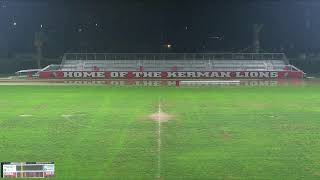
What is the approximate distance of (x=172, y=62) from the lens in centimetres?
5000

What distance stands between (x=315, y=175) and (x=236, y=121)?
7182 millimetres

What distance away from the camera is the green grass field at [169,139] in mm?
9867

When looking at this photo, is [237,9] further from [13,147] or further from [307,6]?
[13,147]

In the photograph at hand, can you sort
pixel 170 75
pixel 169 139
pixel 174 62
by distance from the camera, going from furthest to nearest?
1. pixel 174 62
2. pixel 170 75
3. pixel 169 139
